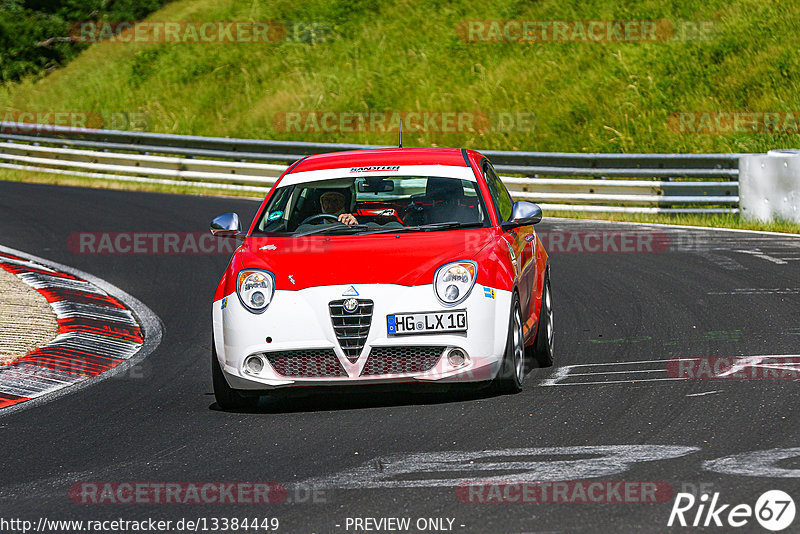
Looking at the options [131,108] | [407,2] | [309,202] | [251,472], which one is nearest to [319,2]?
[407,2]

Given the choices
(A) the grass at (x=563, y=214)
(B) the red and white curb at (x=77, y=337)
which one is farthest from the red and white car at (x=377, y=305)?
(A) the grass at (x=563, y=214)

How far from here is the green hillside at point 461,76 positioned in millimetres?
24531

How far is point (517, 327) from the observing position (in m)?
7.37

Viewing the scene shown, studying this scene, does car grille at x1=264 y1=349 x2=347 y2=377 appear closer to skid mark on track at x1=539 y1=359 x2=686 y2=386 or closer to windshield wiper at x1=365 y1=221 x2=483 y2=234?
windshield wiper at x1=365 y1=221 x2=483 y2=234

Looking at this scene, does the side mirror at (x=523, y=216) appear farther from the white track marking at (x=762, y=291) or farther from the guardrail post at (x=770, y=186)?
the guardrail post at (x=770, y=186)

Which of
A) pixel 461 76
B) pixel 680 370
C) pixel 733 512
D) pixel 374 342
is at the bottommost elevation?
pixel 733 512

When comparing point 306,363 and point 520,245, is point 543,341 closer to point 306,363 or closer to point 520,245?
point 520,245

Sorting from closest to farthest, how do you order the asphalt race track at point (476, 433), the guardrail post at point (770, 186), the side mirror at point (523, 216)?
the asphalt race track at point (476, 433), the side mirror at point (523, 216), the guardrail post at point (770, 186)

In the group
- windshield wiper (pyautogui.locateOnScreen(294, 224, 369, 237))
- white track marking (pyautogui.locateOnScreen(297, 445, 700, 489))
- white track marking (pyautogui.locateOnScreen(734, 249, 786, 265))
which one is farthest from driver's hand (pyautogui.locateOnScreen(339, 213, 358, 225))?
white track marking (pyautogui.locateOnScreen(734, 249, 786, 265))

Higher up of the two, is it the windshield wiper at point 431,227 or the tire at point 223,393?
the windshield wiper at point 431,227

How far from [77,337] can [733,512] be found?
6668mm

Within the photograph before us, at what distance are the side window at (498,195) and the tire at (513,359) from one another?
100 cm

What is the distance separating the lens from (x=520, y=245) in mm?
8117

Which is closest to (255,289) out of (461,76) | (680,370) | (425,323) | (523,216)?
(425,323)
